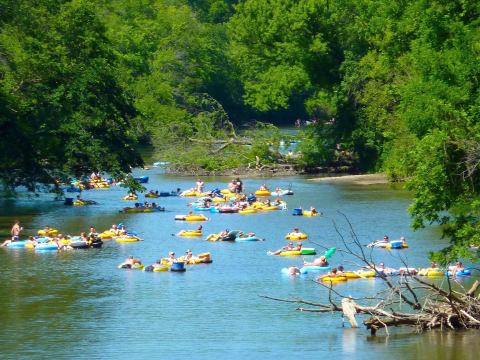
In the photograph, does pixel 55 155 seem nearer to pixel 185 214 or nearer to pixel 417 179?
pixel 185 214

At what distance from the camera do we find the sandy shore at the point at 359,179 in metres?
73.6

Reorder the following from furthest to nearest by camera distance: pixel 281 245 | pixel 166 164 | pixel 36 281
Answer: pixel 166 164, pixel 281 245, pixel 36 281

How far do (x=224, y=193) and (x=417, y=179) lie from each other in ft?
115

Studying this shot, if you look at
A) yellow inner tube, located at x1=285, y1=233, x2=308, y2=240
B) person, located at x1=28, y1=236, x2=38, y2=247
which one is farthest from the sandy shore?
person, located at x1=28, y1=236, x2=38, y2=247

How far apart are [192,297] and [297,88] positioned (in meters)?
43.4

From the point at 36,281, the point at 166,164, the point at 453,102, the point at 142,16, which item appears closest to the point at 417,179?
the point at 453,102

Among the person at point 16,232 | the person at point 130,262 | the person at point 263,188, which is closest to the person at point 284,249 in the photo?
the person at point 130,262

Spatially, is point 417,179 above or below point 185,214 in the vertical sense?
above

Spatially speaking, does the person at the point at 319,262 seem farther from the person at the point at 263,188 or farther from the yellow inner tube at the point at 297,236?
the person at the point at 263,188

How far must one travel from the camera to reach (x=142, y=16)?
122500mm

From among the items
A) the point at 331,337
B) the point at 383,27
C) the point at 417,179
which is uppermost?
the point at 383,27

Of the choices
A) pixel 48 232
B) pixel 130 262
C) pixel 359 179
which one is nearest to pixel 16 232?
pixel 48 232

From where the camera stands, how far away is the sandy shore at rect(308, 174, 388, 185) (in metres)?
73.6

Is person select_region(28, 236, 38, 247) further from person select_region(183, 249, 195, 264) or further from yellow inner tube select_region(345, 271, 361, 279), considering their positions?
yellow inner tube select_region(345, 271, 361, 279)
